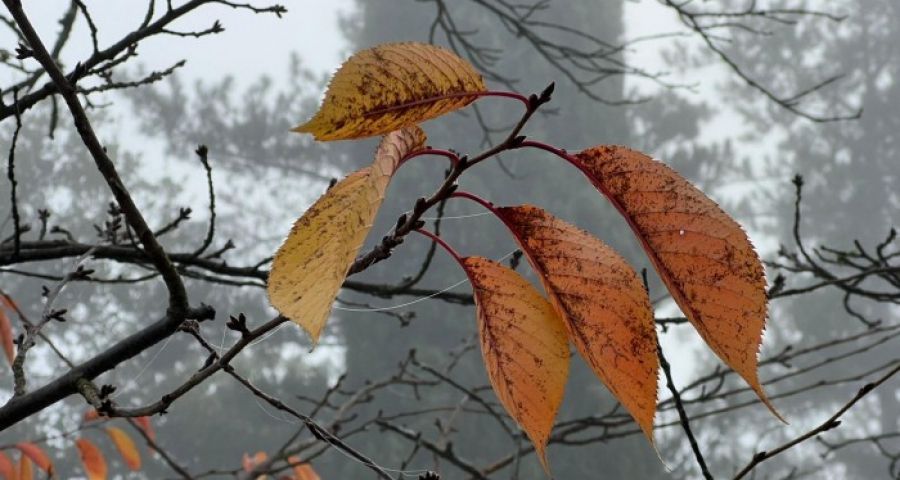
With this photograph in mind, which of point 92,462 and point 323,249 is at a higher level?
point 92,462

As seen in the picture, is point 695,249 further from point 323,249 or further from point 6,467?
point 6,467

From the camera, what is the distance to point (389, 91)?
32cm

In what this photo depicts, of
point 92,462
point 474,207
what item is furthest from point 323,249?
point 474,207

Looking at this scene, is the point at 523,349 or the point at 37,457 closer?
the point at 523,349

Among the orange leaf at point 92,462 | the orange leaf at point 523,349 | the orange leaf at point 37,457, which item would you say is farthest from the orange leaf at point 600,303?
the orange leaf at point 92,462

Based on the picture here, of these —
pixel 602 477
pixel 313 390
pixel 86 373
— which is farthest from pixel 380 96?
pixel 313 390

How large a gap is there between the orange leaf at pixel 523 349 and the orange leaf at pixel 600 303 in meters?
0.02

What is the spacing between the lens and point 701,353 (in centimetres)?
1638

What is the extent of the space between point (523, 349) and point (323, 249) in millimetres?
134

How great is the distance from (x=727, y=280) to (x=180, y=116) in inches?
526

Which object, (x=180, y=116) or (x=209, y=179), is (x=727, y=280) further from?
(x=180, y=116)

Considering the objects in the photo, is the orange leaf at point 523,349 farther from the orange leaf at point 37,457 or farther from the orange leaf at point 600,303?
the orange leaf at point 37,457

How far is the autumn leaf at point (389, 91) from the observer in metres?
0.31

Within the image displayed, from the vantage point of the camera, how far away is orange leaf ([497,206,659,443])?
0.33m
